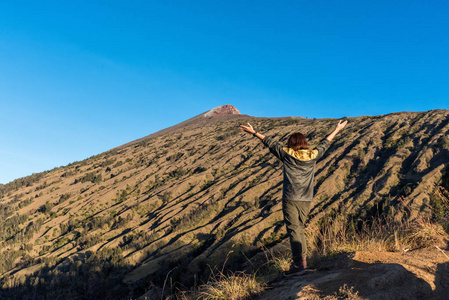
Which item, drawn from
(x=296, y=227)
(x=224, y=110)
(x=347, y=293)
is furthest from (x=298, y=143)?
(x=224, y=110)

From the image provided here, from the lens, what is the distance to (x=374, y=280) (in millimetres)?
2619

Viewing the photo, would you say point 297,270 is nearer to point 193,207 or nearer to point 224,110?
point 193,207

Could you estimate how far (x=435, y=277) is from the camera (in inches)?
106

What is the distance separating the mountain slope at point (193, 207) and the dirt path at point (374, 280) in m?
12.0

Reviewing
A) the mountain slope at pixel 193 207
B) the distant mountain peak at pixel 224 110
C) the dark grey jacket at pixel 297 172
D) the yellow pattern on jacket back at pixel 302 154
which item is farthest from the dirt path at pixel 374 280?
the distant mountain peak at pixel 224 110

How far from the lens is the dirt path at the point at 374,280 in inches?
97.3

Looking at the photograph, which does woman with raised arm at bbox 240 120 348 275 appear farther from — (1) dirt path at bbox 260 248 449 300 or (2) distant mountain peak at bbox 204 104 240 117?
(2) distant mountain peak at bbox 204 104 240 117

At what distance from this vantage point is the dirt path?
2471 mm

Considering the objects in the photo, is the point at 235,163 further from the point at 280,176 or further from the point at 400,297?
the point at 400,297

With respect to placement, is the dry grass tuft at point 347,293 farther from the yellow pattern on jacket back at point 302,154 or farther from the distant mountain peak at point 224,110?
the distant mountain peak at point 224,110

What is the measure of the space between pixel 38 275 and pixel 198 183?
16.1 m

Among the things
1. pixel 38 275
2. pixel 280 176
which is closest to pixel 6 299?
pixel 38 275

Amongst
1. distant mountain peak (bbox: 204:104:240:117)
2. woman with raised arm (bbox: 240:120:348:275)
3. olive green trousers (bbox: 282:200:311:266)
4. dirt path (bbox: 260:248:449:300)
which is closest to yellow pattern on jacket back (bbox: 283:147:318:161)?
woman with raised arm (bbox: 240:120:348:275)

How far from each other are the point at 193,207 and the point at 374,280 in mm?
24344
